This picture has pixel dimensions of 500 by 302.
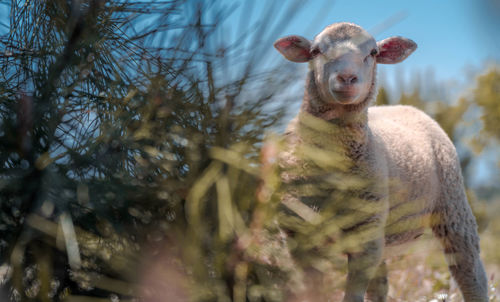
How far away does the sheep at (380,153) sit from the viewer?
1.38 m

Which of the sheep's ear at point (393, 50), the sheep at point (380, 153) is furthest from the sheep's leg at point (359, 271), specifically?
the sheep's ear at point (393, 50)

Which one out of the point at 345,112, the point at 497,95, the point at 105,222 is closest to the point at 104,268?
the point at 105,222

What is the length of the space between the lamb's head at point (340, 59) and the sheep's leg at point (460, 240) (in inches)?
46.6

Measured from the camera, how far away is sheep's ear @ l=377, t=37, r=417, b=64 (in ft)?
7.93

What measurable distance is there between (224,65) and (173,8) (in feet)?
0.76

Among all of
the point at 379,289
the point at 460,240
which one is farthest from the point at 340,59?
the point at 379,289

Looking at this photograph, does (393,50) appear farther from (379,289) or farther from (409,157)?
(379,289)

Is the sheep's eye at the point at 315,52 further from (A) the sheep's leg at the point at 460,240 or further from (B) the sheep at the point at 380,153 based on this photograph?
(A) the sheep's leg at the point at 460,240

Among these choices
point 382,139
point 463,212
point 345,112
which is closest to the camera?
point 345,112

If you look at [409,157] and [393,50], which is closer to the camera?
[393,50]

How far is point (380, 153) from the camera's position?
2.26m

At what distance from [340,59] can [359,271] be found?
1.12m

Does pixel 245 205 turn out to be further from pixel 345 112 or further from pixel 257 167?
pixel 345 112

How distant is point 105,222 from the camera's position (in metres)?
0.89
